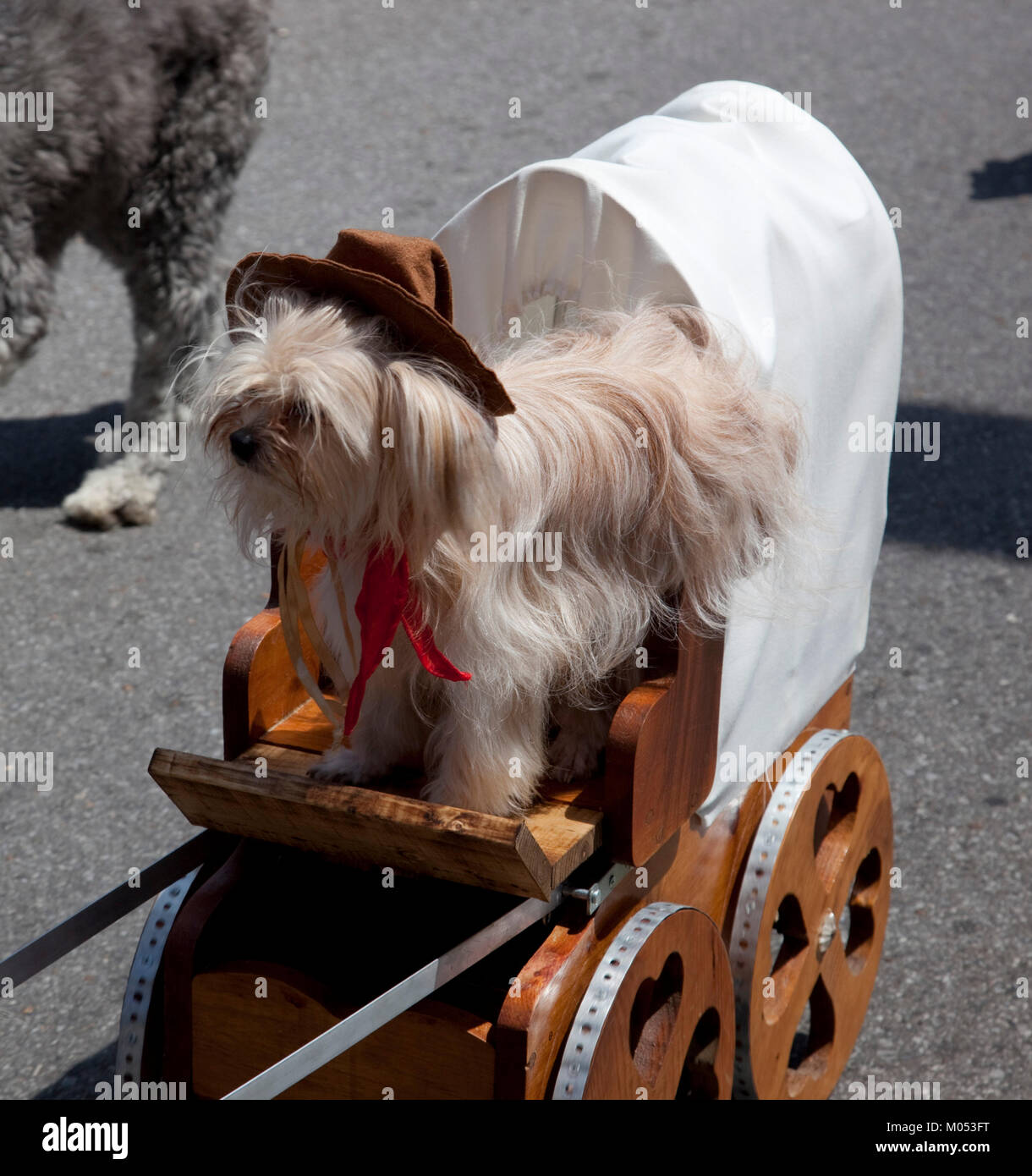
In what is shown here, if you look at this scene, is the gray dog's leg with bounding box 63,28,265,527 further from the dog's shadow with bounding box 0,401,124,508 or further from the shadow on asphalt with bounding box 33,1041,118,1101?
A: the shadow on asphalt with bounding box 33,1041,118,1101

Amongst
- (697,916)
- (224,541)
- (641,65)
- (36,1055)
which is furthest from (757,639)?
(641,65)

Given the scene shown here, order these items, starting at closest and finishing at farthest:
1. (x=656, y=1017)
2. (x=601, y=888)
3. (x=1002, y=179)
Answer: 1. (x=601, y=888)
2. (x=656, y=1017)
3. (x=1002, y=179)

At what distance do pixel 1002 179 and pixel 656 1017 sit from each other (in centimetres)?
617

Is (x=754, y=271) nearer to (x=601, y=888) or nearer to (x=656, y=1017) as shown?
(x=601, y=888)

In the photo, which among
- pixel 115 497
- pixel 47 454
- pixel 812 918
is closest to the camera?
pixel 812 918

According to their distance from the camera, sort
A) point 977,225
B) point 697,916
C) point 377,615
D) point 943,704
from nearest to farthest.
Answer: point 377,615
point 697,916
point 943,704
point 977,225

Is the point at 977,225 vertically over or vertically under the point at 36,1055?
over

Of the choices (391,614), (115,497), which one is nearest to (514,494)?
(391,614)

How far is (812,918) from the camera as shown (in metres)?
2.09

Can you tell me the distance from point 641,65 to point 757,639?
240 inches

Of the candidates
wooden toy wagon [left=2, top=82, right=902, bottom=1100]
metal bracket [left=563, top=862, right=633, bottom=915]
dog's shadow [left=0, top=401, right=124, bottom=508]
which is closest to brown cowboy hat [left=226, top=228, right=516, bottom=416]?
wooden toy wagon [left=2, top=82, right=902, bottom=1100]

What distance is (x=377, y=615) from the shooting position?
141 cm

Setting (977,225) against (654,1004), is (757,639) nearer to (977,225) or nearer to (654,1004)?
(654,1004)

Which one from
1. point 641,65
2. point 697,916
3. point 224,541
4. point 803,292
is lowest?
point 697,916
